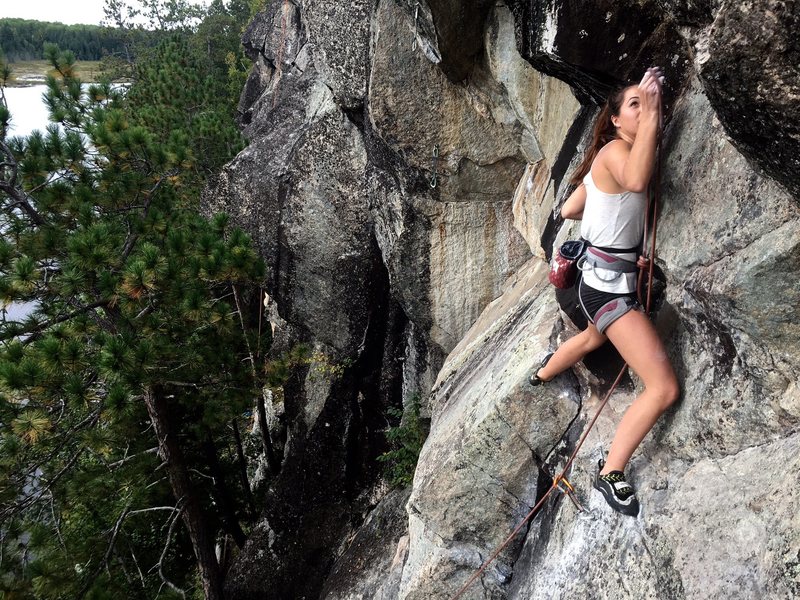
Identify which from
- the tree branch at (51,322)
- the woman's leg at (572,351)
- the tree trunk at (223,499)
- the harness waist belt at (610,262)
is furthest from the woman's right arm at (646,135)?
the tree trunk at (223,499)

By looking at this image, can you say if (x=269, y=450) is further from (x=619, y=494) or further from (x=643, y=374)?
(x=643, y=374)

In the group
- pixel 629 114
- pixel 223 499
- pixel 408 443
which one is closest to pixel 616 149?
pixel 629 114

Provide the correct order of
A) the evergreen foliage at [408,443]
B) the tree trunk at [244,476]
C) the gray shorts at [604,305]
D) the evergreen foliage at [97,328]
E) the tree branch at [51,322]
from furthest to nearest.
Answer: the tree trunk at [244,476], the evergreen foliage at [408,443], the tree branch at [51,322], the evergreen foliage at [97,328], the gray shorts at [604,305]

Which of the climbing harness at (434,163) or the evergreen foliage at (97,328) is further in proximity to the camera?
the climbing harness at (434,163)

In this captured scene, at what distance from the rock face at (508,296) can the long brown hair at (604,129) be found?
329 millimetres

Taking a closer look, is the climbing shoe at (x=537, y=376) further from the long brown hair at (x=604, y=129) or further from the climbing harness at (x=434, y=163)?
the climbing harness at (x=434, y=163)

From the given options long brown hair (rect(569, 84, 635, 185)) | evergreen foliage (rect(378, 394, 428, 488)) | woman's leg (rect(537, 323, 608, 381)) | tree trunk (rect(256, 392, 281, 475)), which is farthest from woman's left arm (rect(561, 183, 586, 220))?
tree trunk (rect(256, 392, 281, 475))

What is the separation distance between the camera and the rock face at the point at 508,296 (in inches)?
95.8

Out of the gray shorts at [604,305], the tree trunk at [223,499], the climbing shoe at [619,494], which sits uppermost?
the gray shorts at [604,305]

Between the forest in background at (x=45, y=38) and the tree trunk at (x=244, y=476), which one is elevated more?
the forest in background at (x=45, y=38)

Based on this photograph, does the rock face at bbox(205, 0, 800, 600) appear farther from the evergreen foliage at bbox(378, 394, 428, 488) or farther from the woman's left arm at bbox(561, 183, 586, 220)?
the woman's left arm at bbox(561, 183, 586, 220)

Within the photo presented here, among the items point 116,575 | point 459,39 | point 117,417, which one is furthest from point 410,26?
point 116,575

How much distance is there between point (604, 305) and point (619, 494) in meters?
1.15

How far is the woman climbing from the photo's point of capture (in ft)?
9.52
